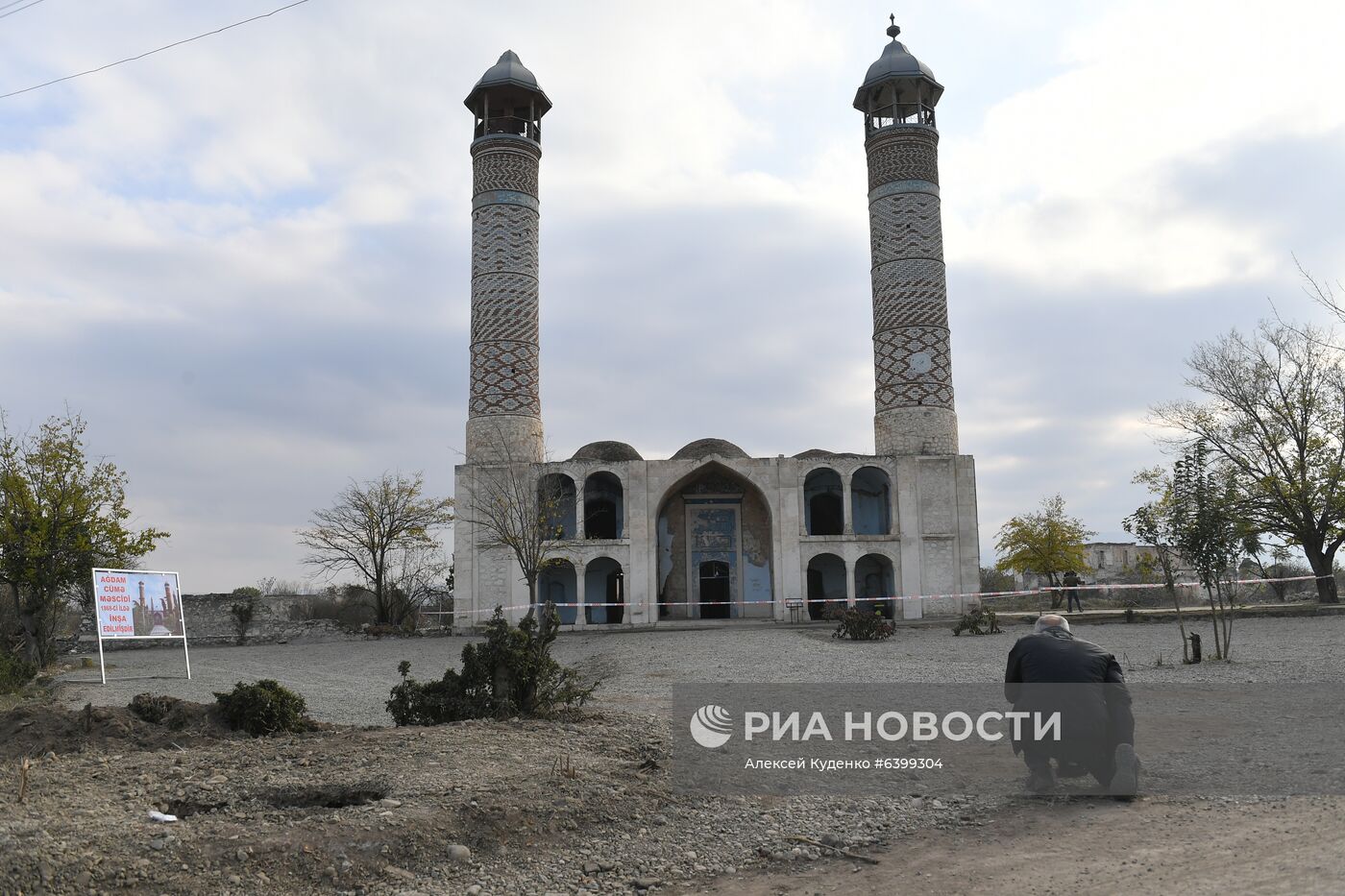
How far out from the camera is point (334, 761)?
21.8ft

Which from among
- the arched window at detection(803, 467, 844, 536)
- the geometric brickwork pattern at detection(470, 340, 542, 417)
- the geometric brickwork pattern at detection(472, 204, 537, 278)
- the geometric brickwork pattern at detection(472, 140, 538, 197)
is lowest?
the arched window at detection(803, 467, 844, 536)

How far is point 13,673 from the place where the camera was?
14164mm

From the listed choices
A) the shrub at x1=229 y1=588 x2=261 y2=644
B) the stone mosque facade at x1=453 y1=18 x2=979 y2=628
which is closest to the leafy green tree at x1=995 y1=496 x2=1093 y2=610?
the stone mosque facade at x1=453 y1=18 x2=979 y2=628

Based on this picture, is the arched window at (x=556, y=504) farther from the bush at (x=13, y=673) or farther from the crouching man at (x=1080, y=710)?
the crouching man at (x=1080, y=710)

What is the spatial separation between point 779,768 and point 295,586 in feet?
169

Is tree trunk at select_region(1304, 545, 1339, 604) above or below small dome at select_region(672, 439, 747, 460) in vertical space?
below

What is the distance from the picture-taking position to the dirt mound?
24.0ft

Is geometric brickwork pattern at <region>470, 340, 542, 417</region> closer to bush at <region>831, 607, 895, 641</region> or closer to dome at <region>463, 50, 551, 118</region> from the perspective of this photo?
dome at <region>463, 50, 551, 118</region>

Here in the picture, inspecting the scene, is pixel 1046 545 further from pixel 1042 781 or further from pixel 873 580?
pixel 1042 781

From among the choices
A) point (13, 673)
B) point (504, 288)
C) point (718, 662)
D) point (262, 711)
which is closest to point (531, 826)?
point (262, 711)

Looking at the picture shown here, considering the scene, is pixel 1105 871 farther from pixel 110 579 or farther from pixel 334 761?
pixel 110 579

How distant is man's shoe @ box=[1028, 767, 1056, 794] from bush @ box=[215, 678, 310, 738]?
5.54 metres

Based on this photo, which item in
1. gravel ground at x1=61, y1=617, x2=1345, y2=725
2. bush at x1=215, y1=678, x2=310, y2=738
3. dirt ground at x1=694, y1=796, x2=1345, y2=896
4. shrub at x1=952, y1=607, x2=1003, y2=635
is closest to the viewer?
dirt ground at x1=694, y1=796, x2=1345, y2=896

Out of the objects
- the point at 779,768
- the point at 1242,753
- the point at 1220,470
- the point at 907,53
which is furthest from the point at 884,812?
the point at 907,53
